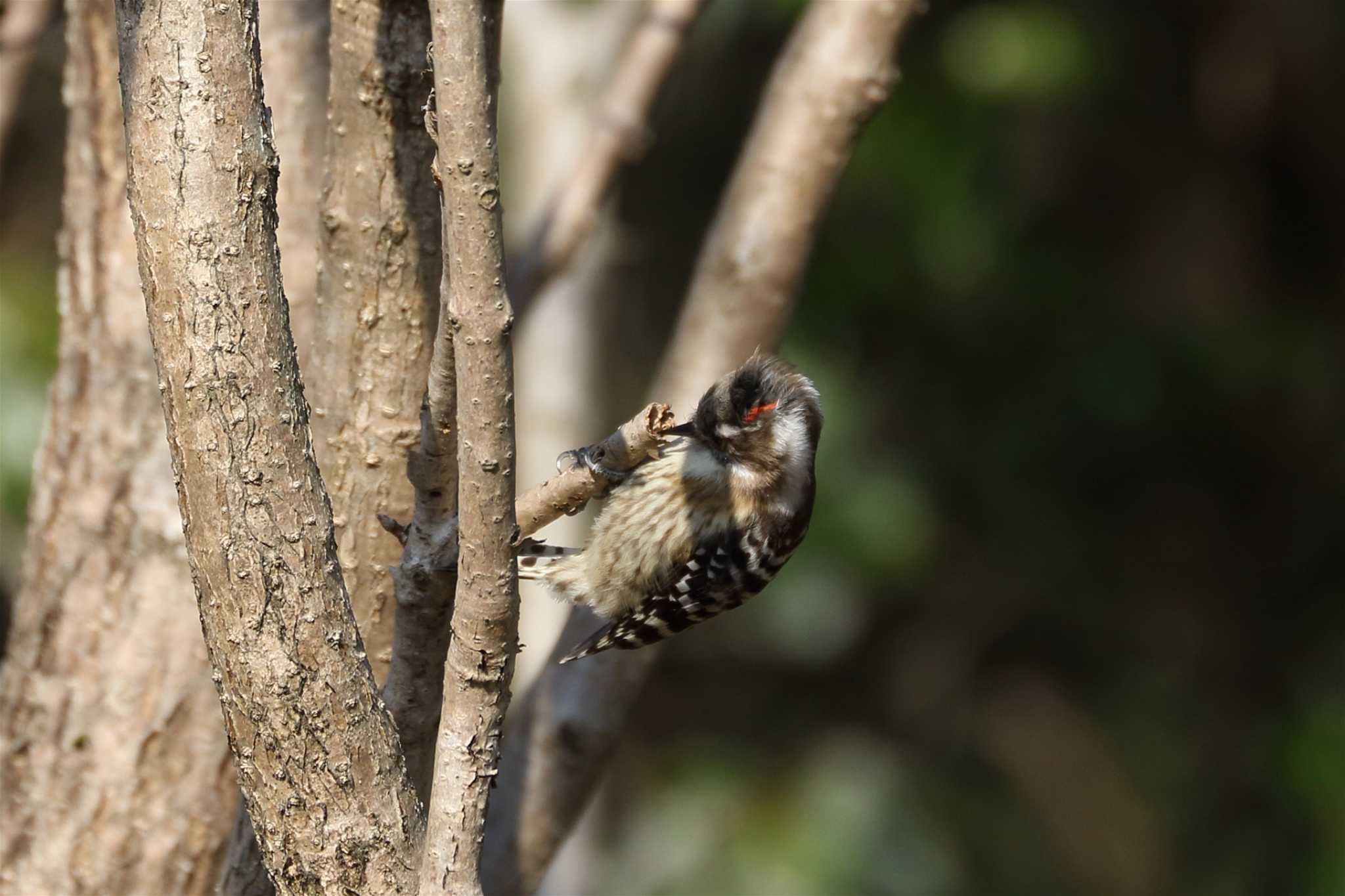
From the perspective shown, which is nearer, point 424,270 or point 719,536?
point 424,270

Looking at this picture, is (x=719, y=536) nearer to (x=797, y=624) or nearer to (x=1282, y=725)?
(x=797, y=624)

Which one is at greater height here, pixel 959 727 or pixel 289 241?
pixel 289 241

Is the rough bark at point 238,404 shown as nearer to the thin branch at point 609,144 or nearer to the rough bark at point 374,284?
the rough bark at point 374,284

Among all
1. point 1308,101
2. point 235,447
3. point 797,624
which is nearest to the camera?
point 235,447

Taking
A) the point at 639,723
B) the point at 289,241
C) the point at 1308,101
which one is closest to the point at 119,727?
the point at 289,241

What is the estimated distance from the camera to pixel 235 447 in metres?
1.93

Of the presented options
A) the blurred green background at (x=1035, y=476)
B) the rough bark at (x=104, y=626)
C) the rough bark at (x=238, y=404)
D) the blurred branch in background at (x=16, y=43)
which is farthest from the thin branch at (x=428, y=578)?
the blurred green background at (x=1035, y=476)

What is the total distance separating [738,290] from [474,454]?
1917 mm

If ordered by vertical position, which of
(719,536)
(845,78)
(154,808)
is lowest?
(154,808)

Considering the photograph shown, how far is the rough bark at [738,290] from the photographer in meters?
3.56

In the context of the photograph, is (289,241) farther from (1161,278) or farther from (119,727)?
(1161,278)

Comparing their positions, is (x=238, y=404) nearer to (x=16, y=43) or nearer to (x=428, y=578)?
(x=428, y=578)

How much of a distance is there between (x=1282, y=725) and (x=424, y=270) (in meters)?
6.03

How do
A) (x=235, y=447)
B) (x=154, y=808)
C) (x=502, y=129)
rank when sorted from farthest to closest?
(x=502, y=129), (x=154, y=808), (x=235, y=447)
